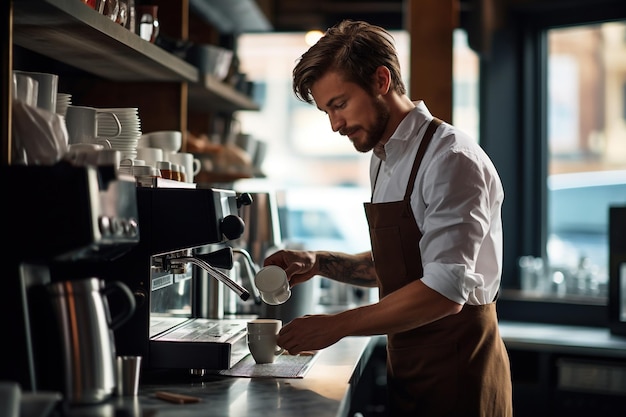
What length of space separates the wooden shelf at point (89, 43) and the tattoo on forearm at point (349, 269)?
0.75 m

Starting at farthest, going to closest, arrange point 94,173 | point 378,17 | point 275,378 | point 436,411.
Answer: point 378,17 < point 436,411 < point 275,378 < point 94,173

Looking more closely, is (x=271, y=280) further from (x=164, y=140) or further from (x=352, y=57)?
(x=164, y=140)

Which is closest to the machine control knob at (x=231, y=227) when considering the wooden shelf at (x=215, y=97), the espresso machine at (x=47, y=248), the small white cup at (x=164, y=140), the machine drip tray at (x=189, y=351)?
the machine drip tray at (x=189, y=351)

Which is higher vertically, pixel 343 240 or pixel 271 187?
pixel 271 187

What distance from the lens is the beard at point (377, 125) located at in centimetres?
224

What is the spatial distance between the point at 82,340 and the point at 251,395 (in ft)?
1.33

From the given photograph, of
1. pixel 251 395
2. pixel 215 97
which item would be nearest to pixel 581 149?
pixel 215 97

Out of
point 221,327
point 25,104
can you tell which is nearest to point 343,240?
point 221,327

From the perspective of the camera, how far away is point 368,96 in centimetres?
222

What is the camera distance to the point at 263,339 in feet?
6.85

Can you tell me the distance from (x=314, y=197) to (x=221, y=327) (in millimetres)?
2350

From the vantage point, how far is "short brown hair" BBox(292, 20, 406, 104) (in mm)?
2188

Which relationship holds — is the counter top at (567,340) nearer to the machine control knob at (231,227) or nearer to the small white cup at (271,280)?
the small white cup at (271,280)

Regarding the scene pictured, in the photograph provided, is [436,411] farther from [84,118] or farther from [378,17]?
[378,17]
